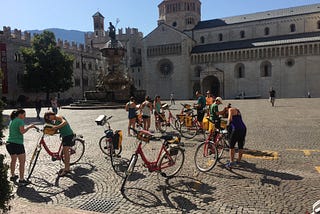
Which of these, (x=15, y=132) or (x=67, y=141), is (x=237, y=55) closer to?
(x=67, y=141)

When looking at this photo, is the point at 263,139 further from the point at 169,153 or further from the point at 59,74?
the point at 59,74

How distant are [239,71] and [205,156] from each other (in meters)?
51.5

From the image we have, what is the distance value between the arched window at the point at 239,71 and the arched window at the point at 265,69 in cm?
338

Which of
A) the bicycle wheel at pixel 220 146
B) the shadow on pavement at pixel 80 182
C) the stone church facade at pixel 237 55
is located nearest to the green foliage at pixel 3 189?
the shadow on pavement at pixel 80 182

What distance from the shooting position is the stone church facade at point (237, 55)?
52.4m

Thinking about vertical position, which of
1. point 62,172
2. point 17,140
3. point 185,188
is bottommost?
point 185,188

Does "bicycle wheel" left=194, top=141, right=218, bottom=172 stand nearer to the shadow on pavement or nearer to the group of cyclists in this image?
the group of cyclists

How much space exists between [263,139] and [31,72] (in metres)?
43.3

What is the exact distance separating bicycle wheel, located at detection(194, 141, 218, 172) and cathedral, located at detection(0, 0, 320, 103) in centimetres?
4518

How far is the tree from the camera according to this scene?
4716 cm

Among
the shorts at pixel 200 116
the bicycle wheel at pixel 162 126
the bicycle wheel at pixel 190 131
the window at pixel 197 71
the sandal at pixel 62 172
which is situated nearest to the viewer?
the sandal at pixel 62 172

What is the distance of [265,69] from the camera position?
5519 centimetres

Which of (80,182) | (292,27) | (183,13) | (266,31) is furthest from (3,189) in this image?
(183,13)

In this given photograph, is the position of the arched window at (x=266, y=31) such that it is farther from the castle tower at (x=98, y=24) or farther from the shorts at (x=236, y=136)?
the shorts at (x=236, y=136)
